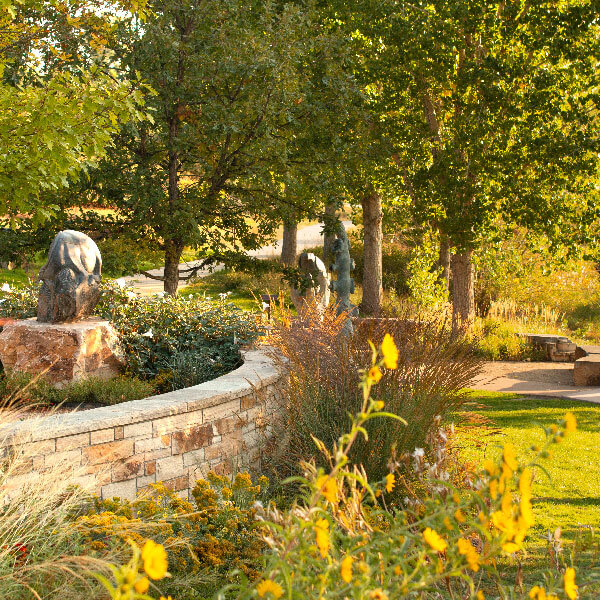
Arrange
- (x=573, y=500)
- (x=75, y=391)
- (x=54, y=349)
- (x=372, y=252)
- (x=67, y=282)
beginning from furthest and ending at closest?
(x=372, y=252) → (x=67, y=282) → (x=54, y=349) → (x=75, y=391) → (x=573, y=500)

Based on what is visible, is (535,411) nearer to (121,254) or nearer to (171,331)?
(171,331)

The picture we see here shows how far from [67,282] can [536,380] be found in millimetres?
7303

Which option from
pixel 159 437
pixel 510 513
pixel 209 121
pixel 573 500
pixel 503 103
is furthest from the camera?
pixel 503 103

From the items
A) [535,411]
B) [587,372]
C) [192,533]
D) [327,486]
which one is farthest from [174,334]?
[587,372]

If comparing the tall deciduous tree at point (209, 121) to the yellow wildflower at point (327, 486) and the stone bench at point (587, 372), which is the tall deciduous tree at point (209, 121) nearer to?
the stone bench at point (587, 372)

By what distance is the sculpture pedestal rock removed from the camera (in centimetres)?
633

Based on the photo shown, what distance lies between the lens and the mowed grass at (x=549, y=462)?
14.7ft

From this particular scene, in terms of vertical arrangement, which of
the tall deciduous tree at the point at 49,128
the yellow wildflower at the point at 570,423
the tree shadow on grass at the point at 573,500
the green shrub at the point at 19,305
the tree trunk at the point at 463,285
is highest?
the tall deciduous tree at the point at 49,128

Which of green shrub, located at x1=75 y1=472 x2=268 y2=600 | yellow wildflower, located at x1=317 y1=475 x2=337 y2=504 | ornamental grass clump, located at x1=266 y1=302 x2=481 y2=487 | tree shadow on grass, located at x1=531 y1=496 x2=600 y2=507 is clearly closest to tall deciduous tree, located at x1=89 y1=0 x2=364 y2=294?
ornamental grass clump, located at x1=266 y1=302 x2=481 y2=487

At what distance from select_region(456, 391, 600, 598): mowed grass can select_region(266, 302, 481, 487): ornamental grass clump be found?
50cm

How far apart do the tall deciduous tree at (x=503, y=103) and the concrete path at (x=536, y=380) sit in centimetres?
123

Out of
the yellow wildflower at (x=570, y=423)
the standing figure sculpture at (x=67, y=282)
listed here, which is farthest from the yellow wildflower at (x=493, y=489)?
the standing figure sculpture at (x=67, y=282)

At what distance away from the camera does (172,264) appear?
10281mm

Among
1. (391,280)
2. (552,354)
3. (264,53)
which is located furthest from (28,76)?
(391,280)
